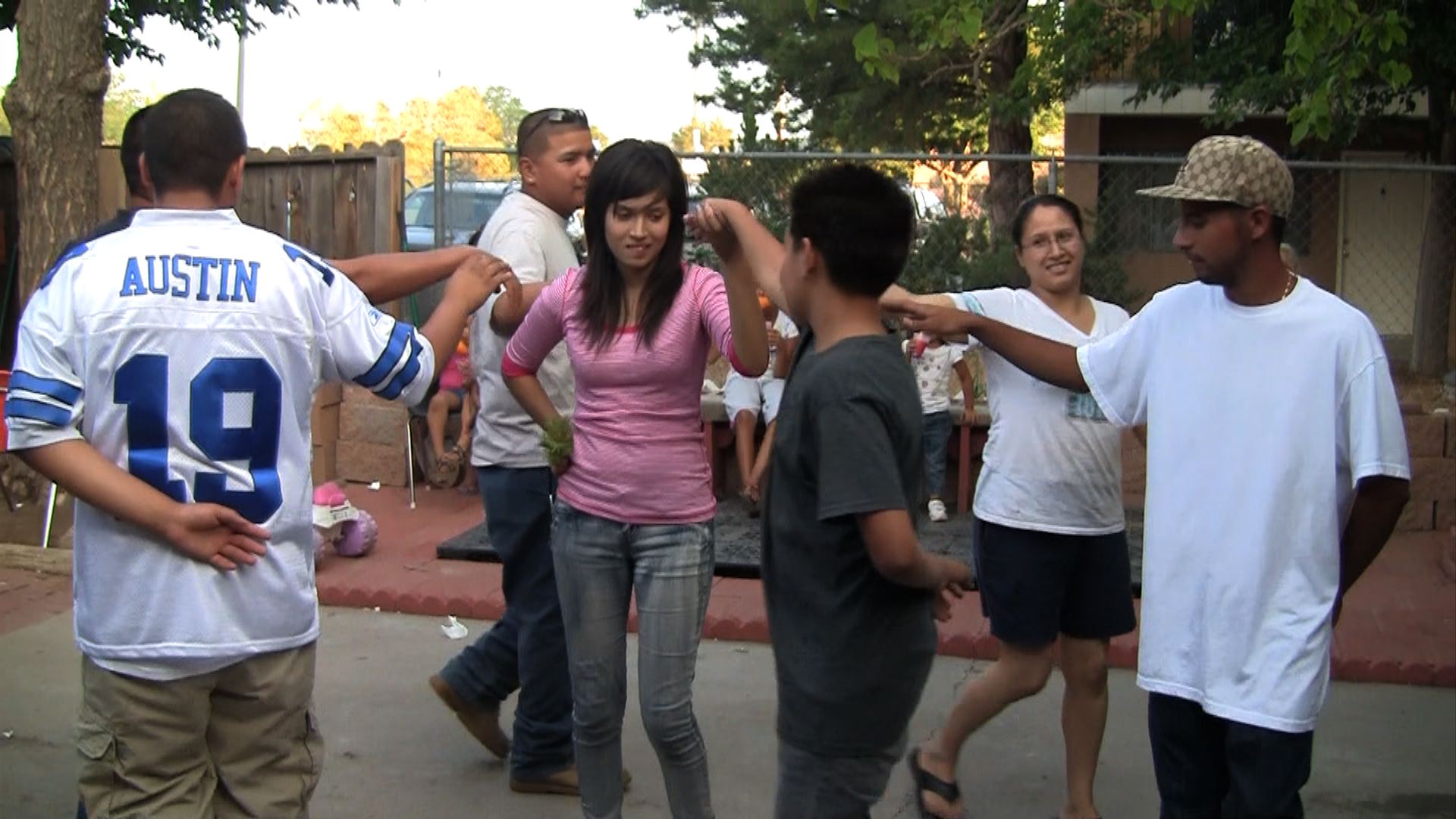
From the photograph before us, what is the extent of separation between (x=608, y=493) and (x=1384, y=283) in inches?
662

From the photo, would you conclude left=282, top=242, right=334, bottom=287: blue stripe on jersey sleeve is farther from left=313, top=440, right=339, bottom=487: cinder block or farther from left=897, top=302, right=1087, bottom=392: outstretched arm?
left=313, top=440, right=339, bottom=487: cinder block

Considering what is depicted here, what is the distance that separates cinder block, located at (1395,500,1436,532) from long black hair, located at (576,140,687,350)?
19.3 ft

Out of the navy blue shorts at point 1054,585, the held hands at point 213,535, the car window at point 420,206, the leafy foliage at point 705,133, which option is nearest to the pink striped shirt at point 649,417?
the navy blue shorts at point 1054,585

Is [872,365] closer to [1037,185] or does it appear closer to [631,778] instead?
[631,778]

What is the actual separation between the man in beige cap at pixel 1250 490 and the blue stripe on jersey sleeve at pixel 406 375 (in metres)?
1.59

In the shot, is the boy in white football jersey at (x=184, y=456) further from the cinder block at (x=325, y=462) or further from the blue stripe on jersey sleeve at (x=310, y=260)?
the cinder block at (x=325, y=462)

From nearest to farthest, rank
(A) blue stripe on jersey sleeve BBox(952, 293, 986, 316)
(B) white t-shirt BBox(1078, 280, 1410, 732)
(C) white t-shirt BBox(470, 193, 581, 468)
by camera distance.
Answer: (B) white t-shirt BBox(1078, 280, 1410, 732), (A) blue stripe on jersey sleeve BBox(952, 293, 986, 316), (C) white t-shirt BBox(470, 193, 581, 468)

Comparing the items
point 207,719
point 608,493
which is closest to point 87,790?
point 207,719

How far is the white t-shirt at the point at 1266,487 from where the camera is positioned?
3.17m

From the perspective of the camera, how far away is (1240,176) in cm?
327

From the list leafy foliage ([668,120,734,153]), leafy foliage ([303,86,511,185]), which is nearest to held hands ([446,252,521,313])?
leafy foliage ([668,120,734,153])

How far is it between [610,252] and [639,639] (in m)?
0.99

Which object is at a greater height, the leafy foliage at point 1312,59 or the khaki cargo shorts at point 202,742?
the leafy foliage at point 1312,59

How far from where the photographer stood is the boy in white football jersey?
9.93 ft
